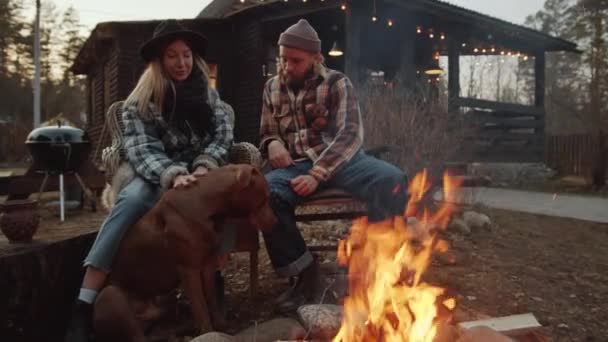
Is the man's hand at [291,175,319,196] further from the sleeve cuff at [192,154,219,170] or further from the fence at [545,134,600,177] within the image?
the fence at [545,134,600,177]

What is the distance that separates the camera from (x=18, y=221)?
2.52m

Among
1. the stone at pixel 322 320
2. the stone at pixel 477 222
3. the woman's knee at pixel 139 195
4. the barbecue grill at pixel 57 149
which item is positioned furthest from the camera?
the barbecue grill at pixel 57 149

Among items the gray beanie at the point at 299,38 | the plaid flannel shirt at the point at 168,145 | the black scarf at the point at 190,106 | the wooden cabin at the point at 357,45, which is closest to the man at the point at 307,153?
the gray beanie at the point at 299,38

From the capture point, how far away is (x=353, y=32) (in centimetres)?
1026

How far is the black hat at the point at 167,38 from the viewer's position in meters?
2.71

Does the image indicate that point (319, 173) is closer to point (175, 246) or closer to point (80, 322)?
point (175, 246)

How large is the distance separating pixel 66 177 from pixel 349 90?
18.6 ft

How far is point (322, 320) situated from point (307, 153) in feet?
3.91

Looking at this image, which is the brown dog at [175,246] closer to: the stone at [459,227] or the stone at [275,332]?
the stone at [275,332]

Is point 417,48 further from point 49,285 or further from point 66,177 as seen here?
point 49,285

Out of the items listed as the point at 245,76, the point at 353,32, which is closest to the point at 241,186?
the point at 353,32

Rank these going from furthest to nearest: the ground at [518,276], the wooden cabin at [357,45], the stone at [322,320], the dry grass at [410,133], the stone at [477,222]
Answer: the wooden cabin at [357,45] < the dry grass at [410,133] < the stone at [477,222] < the ground at [518,276] < the stone at [322,320]

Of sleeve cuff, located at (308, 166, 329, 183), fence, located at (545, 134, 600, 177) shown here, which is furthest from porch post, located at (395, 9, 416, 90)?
sleeve cuff, located at (308, 166, 329, 183)

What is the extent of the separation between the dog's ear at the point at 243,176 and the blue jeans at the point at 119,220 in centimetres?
58
